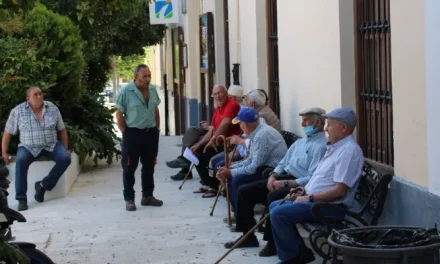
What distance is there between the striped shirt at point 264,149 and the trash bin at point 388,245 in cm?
345

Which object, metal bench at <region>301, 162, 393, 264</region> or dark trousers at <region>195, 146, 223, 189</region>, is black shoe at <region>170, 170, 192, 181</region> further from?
metal bench at <region>301, 162, 393, 264</region>

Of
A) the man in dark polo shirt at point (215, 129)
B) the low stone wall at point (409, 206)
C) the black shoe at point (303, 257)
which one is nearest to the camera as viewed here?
the low stone wall at point (409, 206)

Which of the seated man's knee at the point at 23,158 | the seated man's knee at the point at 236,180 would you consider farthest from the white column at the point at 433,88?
the seated man's knee at the point at 23,158

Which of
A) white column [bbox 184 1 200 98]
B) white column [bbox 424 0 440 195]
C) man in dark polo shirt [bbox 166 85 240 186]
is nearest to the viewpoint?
white column [bbox 424 0 440 195]

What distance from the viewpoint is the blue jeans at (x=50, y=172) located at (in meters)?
12.0

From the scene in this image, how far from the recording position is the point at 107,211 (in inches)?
460

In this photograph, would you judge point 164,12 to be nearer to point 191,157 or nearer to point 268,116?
point 191,157

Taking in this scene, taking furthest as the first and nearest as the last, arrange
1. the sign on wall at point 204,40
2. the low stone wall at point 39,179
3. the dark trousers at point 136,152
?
the sign on wall at point 204,40, the low stone wall at point 39,179, the dark trousers at point 136,152

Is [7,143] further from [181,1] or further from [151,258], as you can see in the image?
[181,1]

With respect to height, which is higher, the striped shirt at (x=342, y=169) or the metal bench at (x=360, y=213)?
the striped shirt at (x=342, y=169)

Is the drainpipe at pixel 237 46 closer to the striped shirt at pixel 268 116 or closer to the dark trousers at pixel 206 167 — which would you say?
the dark trousers at pixel 206 167

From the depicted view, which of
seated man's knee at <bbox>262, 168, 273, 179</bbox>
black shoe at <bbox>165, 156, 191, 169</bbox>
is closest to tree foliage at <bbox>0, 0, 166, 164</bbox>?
black shoe at <bbox>165, 156, 191, 169</bbox>

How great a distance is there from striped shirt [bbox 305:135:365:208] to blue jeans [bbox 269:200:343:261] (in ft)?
0.64

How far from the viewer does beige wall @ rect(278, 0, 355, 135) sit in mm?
8891
